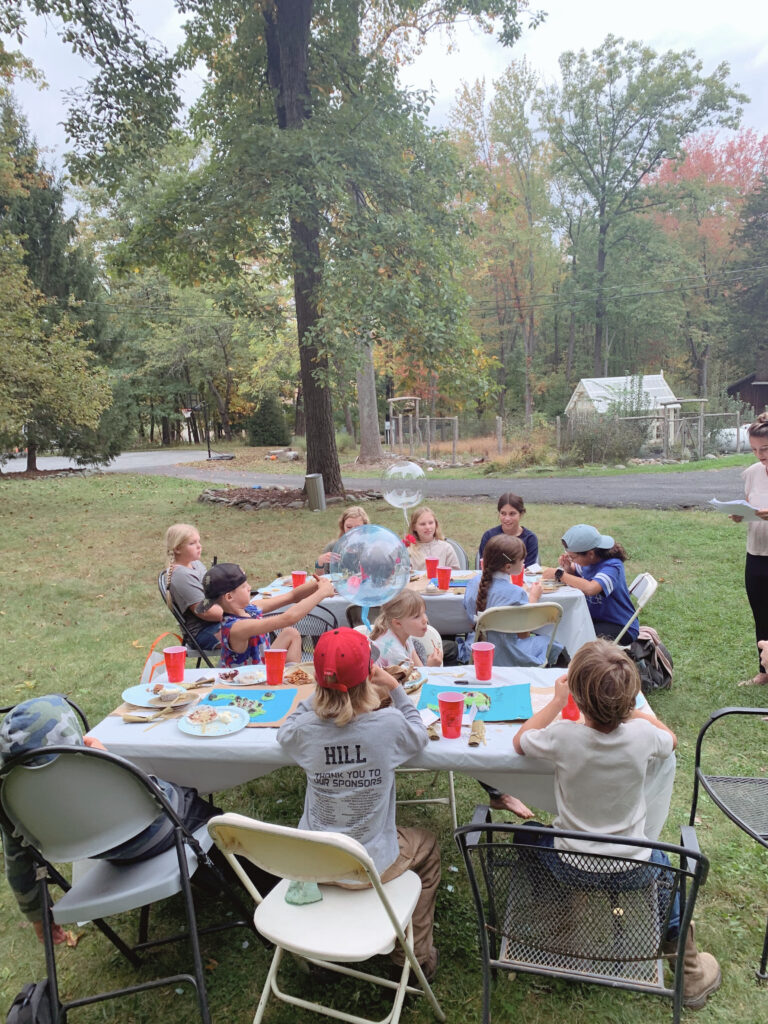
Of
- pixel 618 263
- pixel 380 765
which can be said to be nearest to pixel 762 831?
pixel 380 765

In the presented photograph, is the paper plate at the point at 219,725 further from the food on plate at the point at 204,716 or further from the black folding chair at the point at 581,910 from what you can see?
the black folding chair at the point at 581,910

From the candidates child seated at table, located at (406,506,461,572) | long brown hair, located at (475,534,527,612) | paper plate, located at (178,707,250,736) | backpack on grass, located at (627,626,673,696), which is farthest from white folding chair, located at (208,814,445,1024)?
child seated at table, located at (406,506,461,572)

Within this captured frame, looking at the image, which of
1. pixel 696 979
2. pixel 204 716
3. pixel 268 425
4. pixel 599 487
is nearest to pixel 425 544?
pixel 204 716

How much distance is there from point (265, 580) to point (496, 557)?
4771 millimetres

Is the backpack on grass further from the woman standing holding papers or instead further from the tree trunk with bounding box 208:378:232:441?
the tree trunk with bounding box 208:378:232:441

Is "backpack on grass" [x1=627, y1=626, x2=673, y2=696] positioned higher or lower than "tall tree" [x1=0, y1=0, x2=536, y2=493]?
lower

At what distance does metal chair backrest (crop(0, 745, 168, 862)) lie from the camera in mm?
1987

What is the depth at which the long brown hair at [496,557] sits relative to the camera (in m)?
3.88

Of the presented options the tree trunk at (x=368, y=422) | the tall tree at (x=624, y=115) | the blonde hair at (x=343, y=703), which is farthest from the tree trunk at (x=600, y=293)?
the blonde hair at (x=343, y=703)

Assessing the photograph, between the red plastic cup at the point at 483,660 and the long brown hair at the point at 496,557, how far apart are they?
102cm

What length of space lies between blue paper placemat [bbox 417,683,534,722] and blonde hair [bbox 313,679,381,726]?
59 centimetres

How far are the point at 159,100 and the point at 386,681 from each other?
13.0 meters

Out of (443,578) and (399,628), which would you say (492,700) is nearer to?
(399,628)

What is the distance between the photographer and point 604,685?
6.57ft
